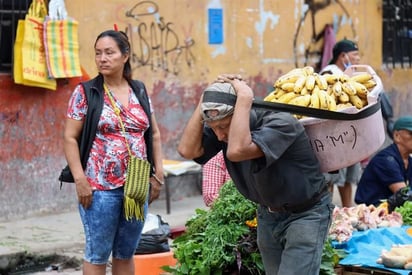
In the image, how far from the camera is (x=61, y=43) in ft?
30.8

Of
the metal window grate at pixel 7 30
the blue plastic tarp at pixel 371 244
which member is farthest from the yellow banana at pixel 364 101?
the metal window grate at pixel 7 30

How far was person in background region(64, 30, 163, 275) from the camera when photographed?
571cm

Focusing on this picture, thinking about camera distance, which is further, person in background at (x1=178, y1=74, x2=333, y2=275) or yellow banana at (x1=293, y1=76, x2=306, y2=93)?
yellow banana at (x1=293, y1=76, x2=306, y2=93)

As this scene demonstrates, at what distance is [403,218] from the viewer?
709cm

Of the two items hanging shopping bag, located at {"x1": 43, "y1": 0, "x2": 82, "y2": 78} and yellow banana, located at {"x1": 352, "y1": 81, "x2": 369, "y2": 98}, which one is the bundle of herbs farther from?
hanging shopping bag, located at {"x1": 43, "y1": 0, "x2": 82, "y2": 78}

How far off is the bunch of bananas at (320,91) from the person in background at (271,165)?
1.44ft

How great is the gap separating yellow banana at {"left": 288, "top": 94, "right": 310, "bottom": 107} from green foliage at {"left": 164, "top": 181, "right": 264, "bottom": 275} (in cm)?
98

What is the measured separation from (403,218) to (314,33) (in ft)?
18.9

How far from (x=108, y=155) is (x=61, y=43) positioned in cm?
391

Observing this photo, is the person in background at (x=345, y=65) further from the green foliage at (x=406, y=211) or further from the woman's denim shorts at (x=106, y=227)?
the woman's denim shorts at (x=106, y=227)

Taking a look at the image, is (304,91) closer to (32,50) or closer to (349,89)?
(349,89)

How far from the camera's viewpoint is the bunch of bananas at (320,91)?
5.09 metres

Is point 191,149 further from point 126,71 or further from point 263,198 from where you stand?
point 126,71

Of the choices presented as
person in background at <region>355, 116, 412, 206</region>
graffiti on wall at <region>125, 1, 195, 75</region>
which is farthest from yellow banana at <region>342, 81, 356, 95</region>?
graffiti on wall at <region>125, 1, 195, 75</region>
